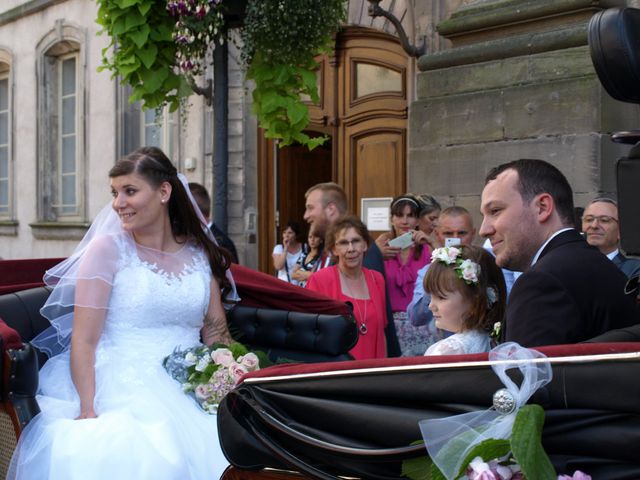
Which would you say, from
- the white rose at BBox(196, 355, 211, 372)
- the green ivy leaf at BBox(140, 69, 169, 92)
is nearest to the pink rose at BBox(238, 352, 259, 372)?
→ the white rose at BBox(196, 355, 211, 372)

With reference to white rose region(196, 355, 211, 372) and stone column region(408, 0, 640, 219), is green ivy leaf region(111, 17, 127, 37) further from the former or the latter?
stone column region(408, 0, 640, 219)

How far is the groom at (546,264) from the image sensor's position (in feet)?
8.48

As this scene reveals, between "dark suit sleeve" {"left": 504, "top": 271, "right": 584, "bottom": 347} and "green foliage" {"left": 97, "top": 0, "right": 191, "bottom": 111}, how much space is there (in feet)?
11.5

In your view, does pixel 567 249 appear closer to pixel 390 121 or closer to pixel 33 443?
pixel 33 443

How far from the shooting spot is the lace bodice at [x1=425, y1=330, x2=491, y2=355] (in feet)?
11.8

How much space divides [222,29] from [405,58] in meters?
3.70

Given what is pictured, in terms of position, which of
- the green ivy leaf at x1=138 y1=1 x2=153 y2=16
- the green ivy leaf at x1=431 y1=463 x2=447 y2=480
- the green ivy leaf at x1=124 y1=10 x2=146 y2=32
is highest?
the green ivy leaf at x1=138 y1=1 x2=153 y2=16

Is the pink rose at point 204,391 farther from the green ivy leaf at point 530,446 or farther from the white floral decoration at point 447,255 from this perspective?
the green ivy leaf at point 530,446

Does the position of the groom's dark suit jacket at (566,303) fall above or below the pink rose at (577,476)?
above

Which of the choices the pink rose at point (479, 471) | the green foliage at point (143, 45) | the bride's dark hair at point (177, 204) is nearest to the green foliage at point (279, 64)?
the green foliage at point (143, 45)

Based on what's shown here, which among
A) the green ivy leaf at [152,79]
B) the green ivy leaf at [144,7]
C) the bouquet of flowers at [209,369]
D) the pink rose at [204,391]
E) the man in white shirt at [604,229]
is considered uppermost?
the green ivy leaf at [144,7]

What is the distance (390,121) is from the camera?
31.1ft

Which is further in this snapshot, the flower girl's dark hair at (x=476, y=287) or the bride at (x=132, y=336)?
the flower girl's dark hair at (x=476, y=287)

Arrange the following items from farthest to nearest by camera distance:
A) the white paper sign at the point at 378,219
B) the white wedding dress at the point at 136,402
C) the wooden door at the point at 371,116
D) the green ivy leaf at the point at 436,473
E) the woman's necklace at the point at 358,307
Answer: the wooden door at the point at 371,116, the white paper sign at the point at 378,219, the woman's necklace at the point at 358,307, the white wedding dress at the point at 136,402, the green ivy leaf at the point at 436,473
